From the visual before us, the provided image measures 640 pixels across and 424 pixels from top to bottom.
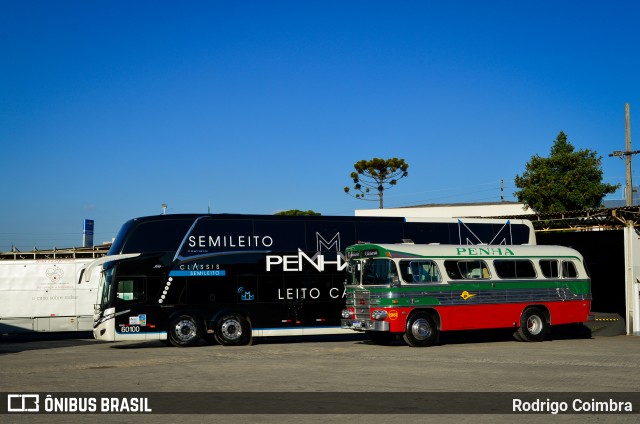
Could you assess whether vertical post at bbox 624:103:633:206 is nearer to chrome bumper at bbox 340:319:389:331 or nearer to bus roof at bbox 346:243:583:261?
bus roof at bbox 346:243:583:261

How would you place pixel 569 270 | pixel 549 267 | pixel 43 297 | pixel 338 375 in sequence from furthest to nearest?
pixel 43 297 < pixel 569 270 < pixel 549 267 < pixel 338 375

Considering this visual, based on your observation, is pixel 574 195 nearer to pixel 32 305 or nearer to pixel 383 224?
pixel 383 224

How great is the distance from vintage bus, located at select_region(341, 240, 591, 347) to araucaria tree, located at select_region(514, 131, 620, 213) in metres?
23.6

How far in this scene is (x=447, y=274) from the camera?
2523 cm

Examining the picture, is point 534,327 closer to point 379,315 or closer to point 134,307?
point 379,315

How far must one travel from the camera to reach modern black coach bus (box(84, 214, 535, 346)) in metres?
25.1

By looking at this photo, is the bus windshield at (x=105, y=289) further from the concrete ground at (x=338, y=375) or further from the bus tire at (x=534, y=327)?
the bus tire at (x=534, y=327)

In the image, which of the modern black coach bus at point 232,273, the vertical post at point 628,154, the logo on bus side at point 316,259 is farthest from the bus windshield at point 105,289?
the vertical post at point 628,154

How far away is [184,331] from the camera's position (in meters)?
25.6

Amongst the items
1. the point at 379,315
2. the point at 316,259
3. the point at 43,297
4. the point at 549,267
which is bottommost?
the point at 379,315

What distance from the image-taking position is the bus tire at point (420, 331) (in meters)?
24.5

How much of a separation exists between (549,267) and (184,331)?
12023mm

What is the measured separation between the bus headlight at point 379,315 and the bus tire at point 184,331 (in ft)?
18.7

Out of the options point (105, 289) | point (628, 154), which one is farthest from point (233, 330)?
point (628, 154)
